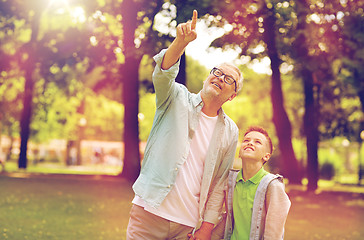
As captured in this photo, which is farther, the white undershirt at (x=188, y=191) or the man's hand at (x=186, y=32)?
the white undershirt at (x=188, y=191)

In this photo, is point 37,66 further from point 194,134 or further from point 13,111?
point 194,134

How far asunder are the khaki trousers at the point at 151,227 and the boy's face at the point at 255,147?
74 cm

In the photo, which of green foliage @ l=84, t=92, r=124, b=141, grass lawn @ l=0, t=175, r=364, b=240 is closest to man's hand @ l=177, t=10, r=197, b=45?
grass lawn @ l=0, t=175, r=364, b=240

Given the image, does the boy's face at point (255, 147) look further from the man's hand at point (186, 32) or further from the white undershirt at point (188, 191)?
the man's hand at point (186, 32)

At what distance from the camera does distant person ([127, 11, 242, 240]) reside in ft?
11.5

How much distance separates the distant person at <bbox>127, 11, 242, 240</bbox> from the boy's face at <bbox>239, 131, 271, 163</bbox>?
19 cm

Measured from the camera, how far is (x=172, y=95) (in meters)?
3.65

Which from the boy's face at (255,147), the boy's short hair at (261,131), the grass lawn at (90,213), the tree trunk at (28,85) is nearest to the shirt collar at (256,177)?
the boy's face at (255,147)

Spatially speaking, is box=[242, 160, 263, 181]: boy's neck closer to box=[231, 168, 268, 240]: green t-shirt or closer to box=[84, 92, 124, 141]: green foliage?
box=[231, 168, 268, 240]: green t-shirt

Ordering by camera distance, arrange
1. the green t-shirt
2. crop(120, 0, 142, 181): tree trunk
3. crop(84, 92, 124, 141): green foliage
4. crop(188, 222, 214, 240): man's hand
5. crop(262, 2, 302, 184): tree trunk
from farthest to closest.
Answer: crop(84, 92, 124, 141): green foliage, crop(262, 2, 302, 184): tree trunk, crop(120, 0, 142, 181): tree trunk, the green t-shirt, crop(188, 222, 214, 240): man's hand

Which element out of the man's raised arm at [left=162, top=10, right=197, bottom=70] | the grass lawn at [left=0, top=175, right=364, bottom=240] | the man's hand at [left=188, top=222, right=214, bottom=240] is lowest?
the grass lawn at [left=0, top=175, right=364, bottom=240]

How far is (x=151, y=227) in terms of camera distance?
3590 millimetres

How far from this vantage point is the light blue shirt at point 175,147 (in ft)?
11.5

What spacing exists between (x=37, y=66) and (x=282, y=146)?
1278 cm
